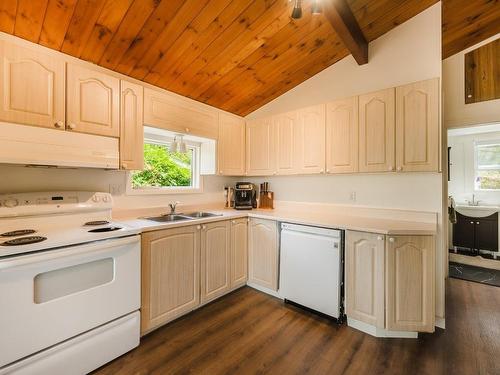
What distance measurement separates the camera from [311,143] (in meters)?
2.61

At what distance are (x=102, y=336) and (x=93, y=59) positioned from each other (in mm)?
2136

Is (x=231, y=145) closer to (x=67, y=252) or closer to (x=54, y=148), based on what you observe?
(x=54, y=148)

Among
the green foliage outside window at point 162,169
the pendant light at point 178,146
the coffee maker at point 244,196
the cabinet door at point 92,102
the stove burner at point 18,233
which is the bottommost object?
the stove burner at point 18,233

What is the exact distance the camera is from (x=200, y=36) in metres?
2.00

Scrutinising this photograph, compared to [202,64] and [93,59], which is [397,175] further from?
[93,59]

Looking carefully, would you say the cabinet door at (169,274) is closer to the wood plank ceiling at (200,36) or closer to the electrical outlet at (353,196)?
the wood plank ceiling at (200,36)

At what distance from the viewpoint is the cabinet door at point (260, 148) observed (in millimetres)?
2964

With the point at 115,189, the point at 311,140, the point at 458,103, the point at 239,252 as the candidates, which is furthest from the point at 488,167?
the point at 115,189

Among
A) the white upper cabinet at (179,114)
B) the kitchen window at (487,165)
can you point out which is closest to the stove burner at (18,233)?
the white upper cabinet at (179,114)

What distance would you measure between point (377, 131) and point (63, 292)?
2.69 meters

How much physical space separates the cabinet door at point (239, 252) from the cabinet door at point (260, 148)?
28.7 inches

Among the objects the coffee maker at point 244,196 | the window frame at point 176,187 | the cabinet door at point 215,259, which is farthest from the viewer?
the coffee maker at point 244,196

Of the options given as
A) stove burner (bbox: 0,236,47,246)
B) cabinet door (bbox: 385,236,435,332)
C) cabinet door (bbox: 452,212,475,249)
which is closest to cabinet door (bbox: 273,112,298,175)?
cabinet door (bbox: 385,236,435,332)

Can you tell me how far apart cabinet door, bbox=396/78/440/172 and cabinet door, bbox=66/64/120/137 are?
244 cm
